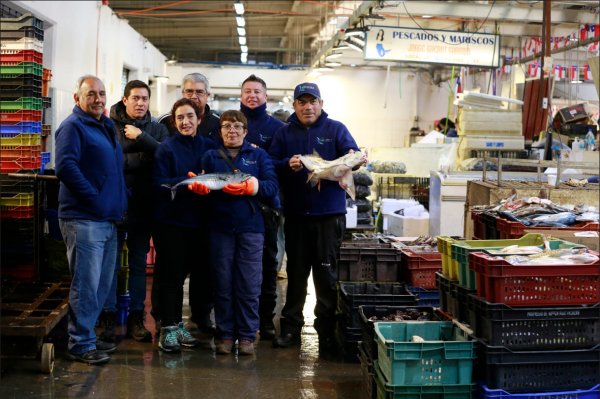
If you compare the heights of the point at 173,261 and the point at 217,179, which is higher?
the point at 217,179

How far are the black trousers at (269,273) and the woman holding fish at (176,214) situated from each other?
526 millimetres

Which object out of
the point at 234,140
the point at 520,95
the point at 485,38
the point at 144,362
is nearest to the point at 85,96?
the point at 234,140

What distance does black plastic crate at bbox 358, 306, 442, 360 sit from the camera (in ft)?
13.5

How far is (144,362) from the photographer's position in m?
4.87

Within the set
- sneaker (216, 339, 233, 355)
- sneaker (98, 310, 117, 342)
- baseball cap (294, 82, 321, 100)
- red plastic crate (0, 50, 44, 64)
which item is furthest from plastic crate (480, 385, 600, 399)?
red plastic crate (0, 50, 44, 64)

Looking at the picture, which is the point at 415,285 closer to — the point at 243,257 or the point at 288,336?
the point at 288,336

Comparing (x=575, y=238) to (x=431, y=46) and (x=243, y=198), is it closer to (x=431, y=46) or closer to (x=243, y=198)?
(x=243, y=198)

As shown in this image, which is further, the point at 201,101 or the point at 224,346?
the point at 201,101

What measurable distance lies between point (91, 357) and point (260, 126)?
2.13 metres

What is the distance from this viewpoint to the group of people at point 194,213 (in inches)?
183

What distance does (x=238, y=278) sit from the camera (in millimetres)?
4988

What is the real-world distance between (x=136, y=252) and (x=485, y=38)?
7587 millimetres

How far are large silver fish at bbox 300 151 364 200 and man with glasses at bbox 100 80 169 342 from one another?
1.12 m

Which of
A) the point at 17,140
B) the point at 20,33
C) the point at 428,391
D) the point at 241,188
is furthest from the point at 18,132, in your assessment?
the point at 428,391
